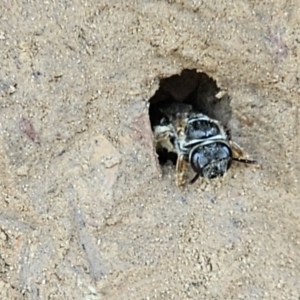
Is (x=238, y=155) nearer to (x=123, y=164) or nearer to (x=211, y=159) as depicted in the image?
(x=211, y=159)

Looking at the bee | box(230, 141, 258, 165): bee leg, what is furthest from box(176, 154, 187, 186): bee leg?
box(230, 141, 258, 165): bee leg

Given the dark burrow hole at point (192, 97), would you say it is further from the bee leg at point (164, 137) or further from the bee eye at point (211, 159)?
the bee eye at point (211, 159)

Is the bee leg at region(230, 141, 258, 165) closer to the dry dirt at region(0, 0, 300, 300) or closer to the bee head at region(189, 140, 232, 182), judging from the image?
the bee head at region(189, 140, 232, 182)

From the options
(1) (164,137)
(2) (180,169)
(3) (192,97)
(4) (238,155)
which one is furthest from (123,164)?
(3) (192,97)

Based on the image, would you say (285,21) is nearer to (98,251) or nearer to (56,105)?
(56,105)

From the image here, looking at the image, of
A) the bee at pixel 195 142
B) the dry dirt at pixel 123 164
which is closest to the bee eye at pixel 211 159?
the bee at pixel 195 142

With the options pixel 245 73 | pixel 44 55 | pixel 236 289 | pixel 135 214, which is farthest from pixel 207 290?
pixel 44 55
